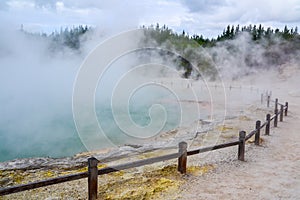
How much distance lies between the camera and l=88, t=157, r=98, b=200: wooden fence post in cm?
370

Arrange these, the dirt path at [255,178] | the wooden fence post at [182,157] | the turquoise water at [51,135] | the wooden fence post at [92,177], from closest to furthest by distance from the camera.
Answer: the wooden fence post at [92,177], the dirt path at [255,178], the wooden fence post at [182,157], the turquoise water at [51,135]

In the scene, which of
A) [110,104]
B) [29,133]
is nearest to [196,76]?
[110,104]

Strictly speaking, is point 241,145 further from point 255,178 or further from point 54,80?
point 54,80

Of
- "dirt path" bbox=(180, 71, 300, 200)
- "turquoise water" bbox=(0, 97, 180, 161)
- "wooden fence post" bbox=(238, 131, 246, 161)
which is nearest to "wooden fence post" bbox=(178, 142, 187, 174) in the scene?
"dirt path" bbox=(180, 71, 300, 200)

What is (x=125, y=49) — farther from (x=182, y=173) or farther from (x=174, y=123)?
(x=182, y=173)

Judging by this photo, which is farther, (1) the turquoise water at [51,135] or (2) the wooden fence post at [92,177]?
(1) the turquoise water at [51,135]

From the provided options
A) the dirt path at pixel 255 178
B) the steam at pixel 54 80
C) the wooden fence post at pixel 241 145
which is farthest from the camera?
the steam at pixel 54 80

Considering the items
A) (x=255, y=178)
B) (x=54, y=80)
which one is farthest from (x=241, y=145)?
(x=54, y=80)

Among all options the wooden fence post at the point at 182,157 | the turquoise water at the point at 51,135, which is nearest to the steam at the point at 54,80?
the turquoise water at the point at 51,135

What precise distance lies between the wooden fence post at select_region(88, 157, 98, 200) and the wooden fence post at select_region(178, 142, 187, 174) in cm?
155

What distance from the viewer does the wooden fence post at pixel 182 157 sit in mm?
4758

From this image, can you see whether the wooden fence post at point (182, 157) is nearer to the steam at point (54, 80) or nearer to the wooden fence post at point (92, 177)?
the wooden fence post at point (92, 177)

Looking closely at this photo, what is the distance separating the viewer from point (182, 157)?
15.8 feet

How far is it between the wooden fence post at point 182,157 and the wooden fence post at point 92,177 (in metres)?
1.55
